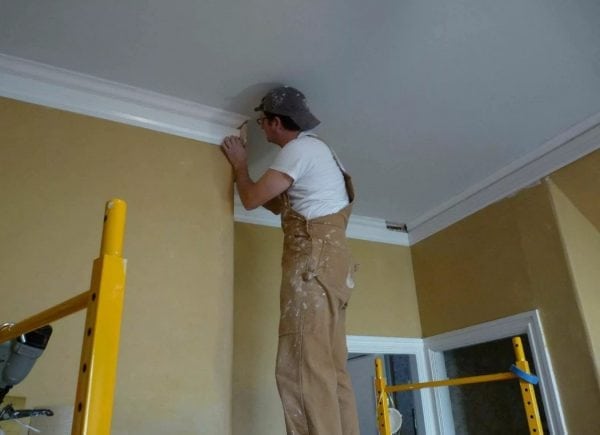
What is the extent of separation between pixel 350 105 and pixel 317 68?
292 mm

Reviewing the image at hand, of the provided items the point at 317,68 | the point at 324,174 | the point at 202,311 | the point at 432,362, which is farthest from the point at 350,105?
the point at 432,362

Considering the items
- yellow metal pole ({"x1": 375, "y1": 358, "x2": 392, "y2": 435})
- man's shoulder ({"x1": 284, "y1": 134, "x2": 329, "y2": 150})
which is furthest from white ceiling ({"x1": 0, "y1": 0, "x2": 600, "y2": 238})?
yellow metal pole ({"x1": 375, "y1": 358, "x2": 392, "y2": 435})

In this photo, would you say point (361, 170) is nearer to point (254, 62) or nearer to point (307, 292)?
point (254, 62)

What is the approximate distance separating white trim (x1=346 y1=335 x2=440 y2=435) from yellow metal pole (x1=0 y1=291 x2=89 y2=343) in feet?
7.15

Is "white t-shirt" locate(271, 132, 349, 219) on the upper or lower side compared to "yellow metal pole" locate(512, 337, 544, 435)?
upper

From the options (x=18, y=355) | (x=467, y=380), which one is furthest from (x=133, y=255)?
(x=467, y=380)

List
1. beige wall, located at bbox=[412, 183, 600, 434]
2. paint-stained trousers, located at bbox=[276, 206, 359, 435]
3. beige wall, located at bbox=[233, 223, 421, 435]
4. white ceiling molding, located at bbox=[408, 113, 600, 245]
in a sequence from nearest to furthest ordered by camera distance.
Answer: paint-stained trousers, located at bbox=[276, 206, 359, 435] → beige wall, located at bbox=[412, 183, 600, 434] → white ceiling molding, located at bbox=[408, 113, 600, 245] → beige wall, located at bbox=[233, 223, 421, 435]

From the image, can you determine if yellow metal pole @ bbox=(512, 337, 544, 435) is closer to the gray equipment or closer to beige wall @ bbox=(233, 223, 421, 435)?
beige wall @ bbox=(233, 223, 421, 435)

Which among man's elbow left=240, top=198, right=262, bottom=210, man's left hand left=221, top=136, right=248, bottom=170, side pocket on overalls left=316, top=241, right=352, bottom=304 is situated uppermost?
man's left hand left=221, top=136, right=248, bottom=170

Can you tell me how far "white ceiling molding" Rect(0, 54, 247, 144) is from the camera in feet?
5.80

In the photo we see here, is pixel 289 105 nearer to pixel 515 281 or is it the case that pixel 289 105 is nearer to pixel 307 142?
pixel 307 142

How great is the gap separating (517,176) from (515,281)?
1.81 feet

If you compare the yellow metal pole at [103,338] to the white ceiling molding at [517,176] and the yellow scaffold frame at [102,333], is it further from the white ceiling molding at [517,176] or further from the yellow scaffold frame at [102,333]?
the white ceiling molding at [517,176]

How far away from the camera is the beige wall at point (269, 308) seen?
8.08 ft
